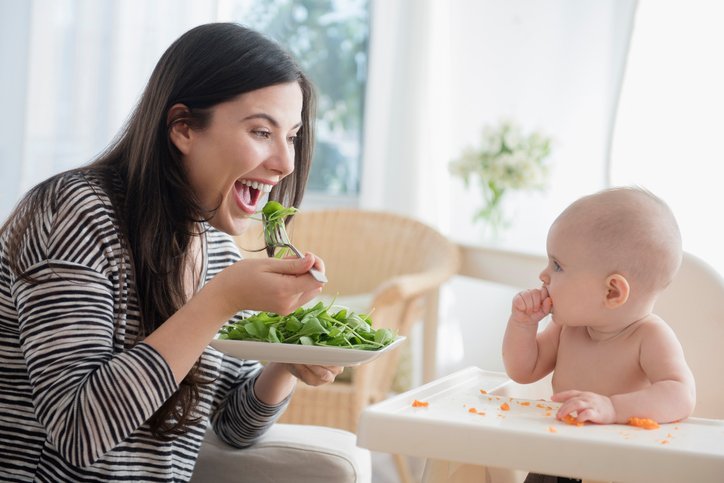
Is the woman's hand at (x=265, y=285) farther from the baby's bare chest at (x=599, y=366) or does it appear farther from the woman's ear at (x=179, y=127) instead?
the baby's bare chest at (x=599, y=366)

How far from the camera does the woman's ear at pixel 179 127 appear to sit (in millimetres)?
1327

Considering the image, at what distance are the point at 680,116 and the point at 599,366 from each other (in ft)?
4.79

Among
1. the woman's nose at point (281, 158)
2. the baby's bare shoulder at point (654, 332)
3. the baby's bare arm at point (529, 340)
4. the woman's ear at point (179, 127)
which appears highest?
the woman's ear at point (179, 127)

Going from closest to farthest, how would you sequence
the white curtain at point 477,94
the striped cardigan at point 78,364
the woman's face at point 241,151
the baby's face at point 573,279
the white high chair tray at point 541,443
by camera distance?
the white high chair tray at point 541,443 < the striped cardigan at point 78,364 < the baby's face at point 573,279 < the woman's face at point 241,151 < the white curtain at point 477,94

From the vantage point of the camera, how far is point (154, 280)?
4.21ft

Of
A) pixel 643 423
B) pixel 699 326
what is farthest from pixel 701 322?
pixel 643 423

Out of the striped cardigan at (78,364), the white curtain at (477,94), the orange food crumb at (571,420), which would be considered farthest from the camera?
the white curtain at (477,94)

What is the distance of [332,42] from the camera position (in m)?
4.07

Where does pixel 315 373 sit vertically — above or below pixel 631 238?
below

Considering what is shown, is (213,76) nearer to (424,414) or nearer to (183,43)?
(183,43)

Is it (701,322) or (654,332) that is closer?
(654,332)

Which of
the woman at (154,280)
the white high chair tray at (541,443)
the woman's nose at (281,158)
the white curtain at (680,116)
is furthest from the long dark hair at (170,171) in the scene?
the white curtain at (680,116)

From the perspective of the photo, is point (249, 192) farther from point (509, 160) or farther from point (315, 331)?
point (509, 160)

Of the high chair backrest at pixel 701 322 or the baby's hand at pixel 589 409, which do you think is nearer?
the baby's hand at pixel 589 409
